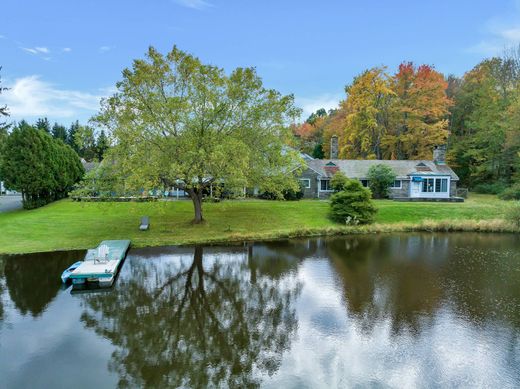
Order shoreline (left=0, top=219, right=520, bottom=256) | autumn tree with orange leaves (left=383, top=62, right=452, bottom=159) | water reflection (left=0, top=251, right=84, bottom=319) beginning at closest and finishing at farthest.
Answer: water reflection (left=0, top=251, right=84, bottom=319) < shoreline (left=0, top=219, right=520, bottom=256) < autumn tree with orange leaves (left=383, top=62, right=452, bottom=159)

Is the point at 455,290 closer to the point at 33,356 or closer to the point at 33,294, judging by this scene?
the point at 33,356

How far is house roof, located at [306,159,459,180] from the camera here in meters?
39.5

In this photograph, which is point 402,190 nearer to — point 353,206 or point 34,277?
point 353,206

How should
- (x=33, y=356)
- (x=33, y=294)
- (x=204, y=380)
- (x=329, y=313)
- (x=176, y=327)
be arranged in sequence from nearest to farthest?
(x=204, y=380), (x=33, y=356), (x=176, y=327), (x=329, y=313), (x=33, y=294)

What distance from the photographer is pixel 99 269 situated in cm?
1500

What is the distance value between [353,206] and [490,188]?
2635cm

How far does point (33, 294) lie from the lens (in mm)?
13812

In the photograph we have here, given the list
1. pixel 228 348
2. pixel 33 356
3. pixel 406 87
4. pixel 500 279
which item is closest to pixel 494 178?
pixel 406 87

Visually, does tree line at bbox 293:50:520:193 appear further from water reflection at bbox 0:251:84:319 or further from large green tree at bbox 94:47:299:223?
water reflection at bbox 0:251:84:319

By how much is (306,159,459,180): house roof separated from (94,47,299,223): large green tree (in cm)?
1565

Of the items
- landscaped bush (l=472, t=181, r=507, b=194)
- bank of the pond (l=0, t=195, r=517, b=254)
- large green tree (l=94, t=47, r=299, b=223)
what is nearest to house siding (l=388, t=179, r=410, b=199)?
bank of the pond (l=0, t=195, r=517, b=254)

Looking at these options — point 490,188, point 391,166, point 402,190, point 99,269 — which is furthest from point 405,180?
point 99,269

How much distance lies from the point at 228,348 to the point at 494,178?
47.3m

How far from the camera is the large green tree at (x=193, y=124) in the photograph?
70.4 feet
